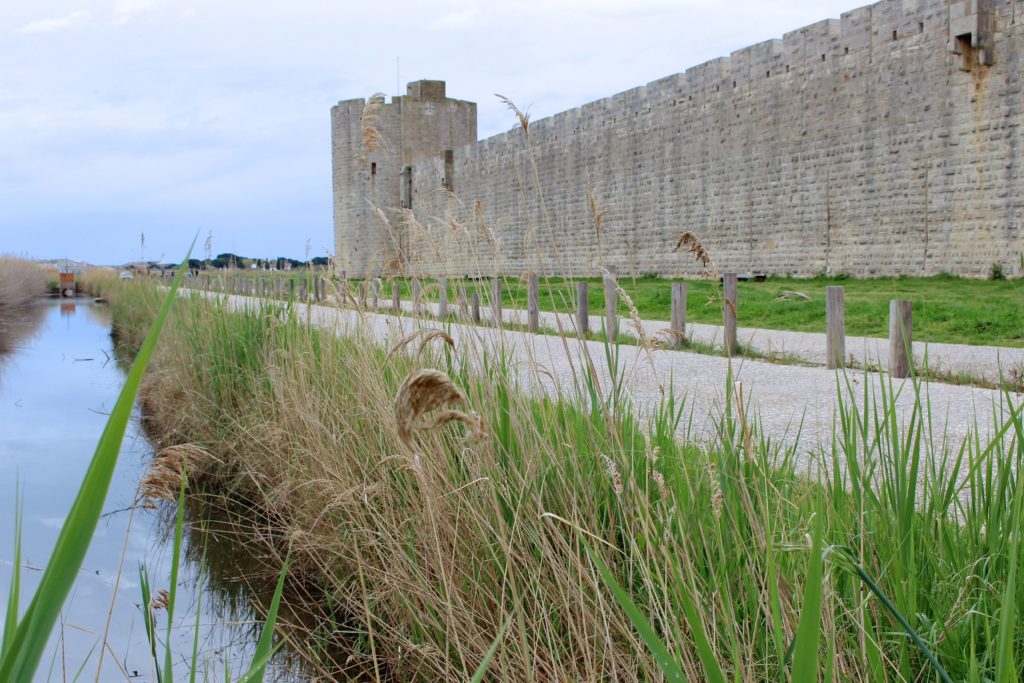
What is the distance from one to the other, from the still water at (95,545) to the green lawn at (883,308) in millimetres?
2588

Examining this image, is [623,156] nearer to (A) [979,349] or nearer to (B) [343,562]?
(A) [979,349]

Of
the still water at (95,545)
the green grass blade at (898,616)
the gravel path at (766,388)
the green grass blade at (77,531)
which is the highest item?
the green grass blade at (77,531)

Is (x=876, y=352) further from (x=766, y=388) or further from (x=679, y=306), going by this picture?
(x=679, y=306)

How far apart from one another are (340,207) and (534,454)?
3093 centimetres

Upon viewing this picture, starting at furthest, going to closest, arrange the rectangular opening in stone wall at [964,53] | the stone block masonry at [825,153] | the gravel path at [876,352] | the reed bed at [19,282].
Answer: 1. the reed bed at [19,282]
2. the rectangular opening in stone wall at [964,53]
3. the stone block masonry at [825,153]
4. the gravel path at [876,352]

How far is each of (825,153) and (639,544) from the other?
13753 mm

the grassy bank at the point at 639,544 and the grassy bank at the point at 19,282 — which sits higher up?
the grassy bank at the point at 19,282

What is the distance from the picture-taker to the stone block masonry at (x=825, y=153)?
1201cm

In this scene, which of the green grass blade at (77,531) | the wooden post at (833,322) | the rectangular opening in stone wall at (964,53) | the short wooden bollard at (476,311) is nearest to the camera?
the green grass blade at (77,531)

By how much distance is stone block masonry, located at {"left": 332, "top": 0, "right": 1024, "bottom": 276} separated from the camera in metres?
12.0

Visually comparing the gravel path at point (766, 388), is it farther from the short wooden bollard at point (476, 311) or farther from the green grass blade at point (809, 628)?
the green grass blade at point (809, 628)

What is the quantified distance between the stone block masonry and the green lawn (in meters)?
0.83

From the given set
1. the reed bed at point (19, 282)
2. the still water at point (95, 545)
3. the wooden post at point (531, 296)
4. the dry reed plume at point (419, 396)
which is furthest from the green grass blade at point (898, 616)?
the reed bed at point (19, 282)

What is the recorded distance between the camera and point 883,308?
9516mm
